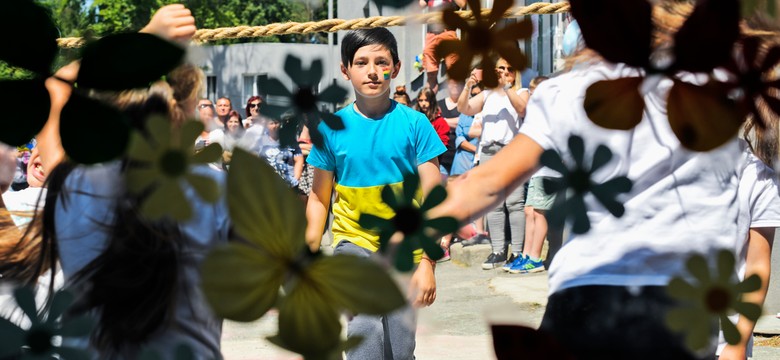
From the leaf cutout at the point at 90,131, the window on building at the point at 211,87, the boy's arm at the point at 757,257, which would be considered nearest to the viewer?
the leaf cutout at the point at 90,131

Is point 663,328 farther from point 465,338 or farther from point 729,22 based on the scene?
point 465,338

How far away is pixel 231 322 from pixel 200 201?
0.14 feet

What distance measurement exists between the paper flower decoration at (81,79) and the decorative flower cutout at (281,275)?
4 cm

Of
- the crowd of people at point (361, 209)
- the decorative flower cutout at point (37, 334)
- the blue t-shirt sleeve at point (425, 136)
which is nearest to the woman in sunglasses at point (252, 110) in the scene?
the crowd of people at point (361, 209)

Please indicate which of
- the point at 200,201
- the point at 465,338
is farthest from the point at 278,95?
the point at 465,338

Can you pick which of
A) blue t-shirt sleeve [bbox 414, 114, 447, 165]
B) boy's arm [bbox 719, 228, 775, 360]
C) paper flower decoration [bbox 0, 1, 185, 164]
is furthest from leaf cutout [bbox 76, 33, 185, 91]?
boy's arm [bbox 719, 228, 775, 360]

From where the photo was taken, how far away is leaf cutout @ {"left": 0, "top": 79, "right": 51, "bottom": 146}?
362 mm

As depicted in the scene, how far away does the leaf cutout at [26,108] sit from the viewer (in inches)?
14.3

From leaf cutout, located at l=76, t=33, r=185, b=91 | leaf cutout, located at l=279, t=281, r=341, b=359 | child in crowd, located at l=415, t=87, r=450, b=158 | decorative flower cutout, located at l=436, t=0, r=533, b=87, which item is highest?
leaf cutout, located at l=76, t=33, r=185, b=91

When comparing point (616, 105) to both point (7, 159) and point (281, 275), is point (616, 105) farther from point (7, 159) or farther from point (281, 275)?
point (7, 159)

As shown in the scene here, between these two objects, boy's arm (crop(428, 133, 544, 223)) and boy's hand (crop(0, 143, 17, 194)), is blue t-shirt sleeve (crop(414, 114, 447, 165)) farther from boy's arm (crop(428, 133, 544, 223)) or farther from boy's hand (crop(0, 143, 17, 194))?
boy's arm (crop(428, 133, 544, 223))

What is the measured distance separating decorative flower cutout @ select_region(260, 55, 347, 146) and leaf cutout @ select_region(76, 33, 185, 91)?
0.05m

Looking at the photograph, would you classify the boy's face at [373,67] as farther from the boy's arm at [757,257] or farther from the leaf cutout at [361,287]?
the boy's arm at [757,257]

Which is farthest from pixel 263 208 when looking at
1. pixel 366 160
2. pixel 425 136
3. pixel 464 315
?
pixel 464 315
